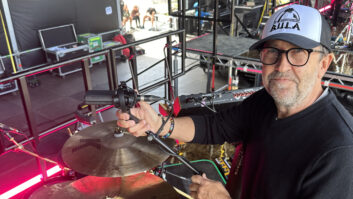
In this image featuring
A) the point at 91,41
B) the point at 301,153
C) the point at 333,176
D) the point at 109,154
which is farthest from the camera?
the point at 91,41

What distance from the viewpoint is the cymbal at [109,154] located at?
1604 mm

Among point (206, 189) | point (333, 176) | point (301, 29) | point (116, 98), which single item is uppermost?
point (301, 29)

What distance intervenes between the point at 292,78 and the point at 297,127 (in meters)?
0.20

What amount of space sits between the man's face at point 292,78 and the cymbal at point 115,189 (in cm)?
82

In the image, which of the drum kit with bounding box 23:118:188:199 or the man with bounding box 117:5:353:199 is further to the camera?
the drum kit with bounding box 23:118:188:199

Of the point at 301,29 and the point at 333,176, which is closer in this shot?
the point at 333,176

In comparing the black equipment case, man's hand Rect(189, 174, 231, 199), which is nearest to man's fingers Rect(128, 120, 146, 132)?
man's hand Rect(189, 174, 231, 199)

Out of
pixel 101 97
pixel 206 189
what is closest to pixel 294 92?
pixel 206 189

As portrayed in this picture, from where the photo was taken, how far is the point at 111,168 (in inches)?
63.1

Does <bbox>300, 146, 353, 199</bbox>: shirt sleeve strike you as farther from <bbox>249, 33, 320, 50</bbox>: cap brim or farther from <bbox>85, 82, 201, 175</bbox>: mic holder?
<bbox>85, 82, 201, 175</bbox>: mic holder

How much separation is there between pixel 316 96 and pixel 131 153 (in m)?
1.04

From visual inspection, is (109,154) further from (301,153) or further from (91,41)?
(91,41)

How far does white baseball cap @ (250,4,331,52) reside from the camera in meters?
1.12

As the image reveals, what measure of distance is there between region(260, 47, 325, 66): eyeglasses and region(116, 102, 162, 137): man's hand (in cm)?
57
